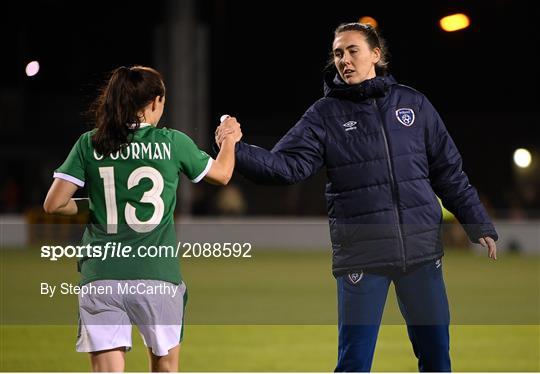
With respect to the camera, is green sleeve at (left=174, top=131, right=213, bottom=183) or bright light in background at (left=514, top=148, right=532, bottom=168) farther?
bright light in background at (left=514, top=148, right=532, bottom=168)

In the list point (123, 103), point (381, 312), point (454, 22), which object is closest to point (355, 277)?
point (381, 312)

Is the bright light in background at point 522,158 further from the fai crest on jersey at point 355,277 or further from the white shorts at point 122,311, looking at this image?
the white shorts at point 122,311

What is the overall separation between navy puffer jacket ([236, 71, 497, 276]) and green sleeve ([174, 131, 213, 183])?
47cm

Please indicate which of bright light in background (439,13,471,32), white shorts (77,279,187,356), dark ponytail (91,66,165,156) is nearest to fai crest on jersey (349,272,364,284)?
white shorts (77,279,187,356)

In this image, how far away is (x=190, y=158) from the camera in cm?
425

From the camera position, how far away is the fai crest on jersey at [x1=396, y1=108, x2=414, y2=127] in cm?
476

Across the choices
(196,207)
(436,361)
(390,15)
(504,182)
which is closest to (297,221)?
(196,207)

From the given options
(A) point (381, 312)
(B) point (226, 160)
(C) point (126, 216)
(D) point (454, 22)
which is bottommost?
(A) point (381, 312)

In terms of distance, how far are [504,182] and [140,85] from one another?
26.6m

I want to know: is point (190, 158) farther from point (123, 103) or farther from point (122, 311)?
→ point (122, 311)

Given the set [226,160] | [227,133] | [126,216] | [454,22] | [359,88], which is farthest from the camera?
[454,22]

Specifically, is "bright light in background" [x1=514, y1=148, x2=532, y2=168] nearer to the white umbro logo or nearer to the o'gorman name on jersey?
the white umbro logo

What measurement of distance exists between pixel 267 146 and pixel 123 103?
72.0 ft

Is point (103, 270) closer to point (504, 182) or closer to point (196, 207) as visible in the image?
point (196, 207)
